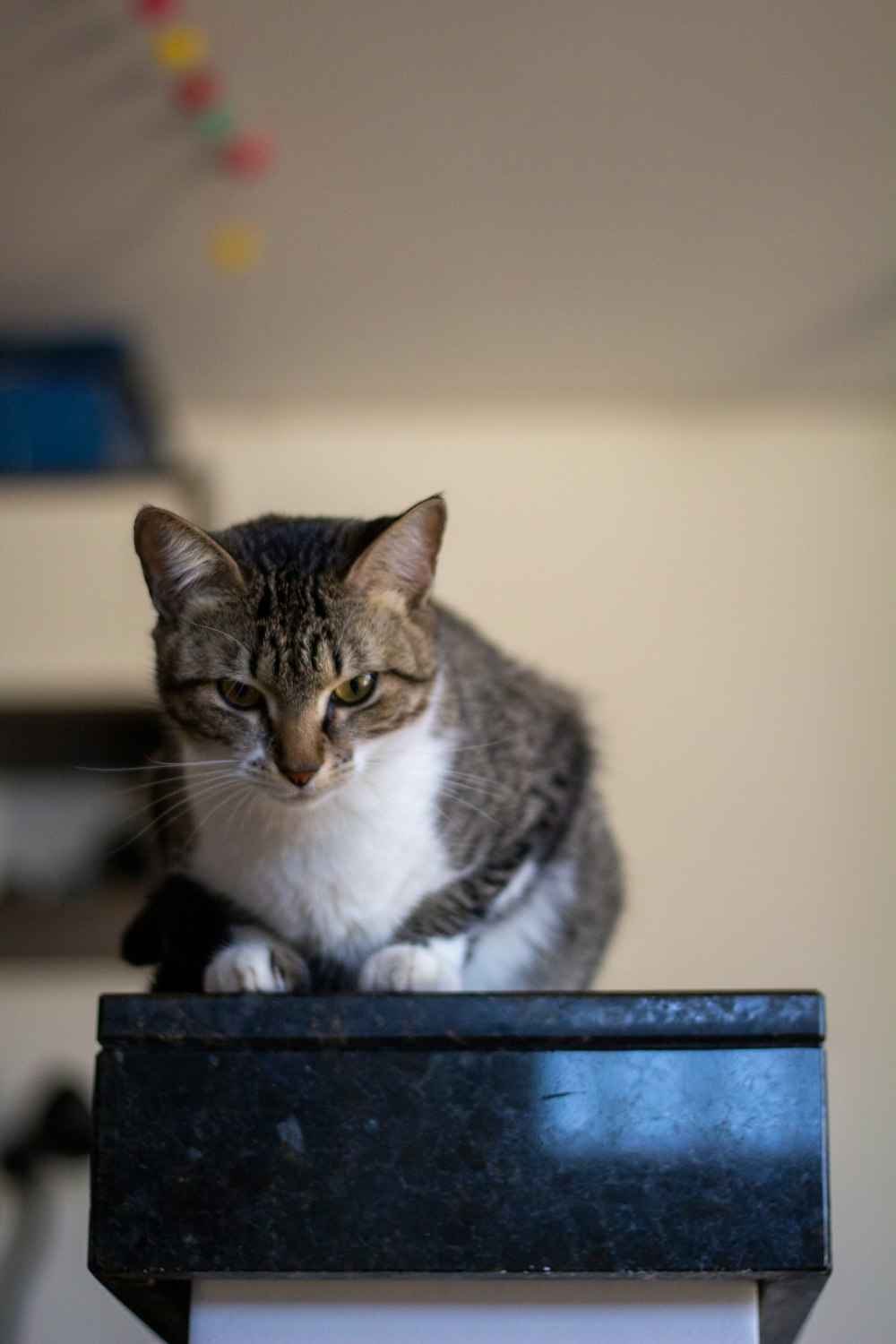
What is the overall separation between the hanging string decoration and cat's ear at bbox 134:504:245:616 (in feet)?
3.51

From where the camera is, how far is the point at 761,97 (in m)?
1.86

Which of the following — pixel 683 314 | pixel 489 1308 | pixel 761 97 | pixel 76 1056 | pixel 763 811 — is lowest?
pixel 489 1308

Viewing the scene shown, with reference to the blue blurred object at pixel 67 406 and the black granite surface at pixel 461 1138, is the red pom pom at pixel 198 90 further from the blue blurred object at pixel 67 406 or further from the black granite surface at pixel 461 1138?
the black granite surface at pixel 461 1138

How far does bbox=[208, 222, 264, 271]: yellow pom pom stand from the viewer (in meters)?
2.20

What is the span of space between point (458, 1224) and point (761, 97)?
1766 mm

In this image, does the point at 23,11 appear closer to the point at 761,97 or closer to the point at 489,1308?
the point at 761,97

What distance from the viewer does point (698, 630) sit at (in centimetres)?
279

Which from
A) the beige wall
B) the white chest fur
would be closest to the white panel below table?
the white chest fur

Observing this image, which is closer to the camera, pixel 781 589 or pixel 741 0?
pixel 741 0

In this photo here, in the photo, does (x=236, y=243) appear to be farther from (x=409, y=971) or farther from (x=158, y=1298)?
(x=158, y=1298)

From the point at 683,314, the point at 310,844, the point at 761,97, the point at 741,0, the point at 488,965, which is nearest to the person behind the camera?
the point at 310,844

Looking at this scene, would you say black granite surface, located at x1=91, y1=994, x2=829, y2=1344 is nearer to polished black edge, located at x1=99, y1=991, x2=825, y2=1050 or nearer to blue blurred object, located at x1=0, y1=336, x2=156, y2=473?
polished black edge, located at x1=99, y1=991, x2=825, y2=1050

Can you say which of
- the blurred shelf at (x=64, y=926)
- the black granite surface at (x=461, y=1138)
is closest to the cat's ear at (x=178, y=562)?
the black granite surface at (x=461, y=1138)

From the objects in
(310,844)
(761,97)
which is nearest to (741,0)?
(761,97)
